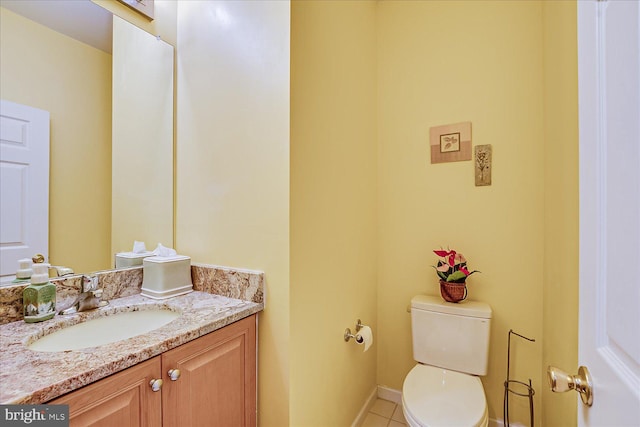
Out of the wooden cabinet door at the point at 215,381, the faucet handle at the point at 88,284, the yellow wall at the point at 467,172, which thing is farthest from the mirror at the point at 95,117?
the yellow wall at the point at 467,172

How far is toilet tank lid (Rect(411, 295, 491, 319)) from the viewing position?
60.4 inches

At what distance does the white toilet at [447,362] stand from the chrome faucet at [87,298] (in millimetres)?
1350

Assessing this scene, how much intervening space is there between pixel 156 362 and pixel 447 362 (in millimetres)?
1453

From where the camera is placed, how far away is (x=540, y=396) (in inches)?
61.5

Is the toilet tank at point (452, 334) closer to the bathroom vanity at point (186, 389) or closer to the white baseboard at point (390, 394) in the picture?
the white baseboard at point (390, 394)

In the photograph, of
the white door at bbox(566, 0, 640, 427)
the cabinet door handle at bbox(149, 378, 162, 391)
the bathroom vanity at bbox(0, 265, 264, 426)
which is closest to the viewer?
the white door at bbox(566, 0, 640, 427)

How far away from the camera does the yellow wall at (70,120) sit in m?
1.03

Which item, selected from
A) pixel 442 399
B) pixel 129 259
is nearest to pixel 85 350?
pixel 129 259

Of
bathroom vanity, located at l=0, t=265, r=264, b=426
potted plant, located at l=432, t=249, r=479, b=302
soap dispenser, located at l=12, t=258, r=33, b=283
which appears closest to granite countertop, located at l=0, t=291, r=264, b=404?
bathroom vanity, located at l=0, t=265, r=264, b=426

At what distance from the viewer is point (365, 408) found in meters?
1.81

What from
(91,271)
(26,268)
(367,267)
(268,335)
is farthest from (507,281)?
(26,268)

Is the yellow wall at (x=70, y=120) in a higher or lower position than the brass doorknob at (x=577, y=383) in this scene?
higher

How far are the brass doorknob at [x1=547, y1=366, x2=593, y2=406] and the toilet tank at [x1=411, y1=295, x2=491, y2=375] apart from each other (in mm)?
1028

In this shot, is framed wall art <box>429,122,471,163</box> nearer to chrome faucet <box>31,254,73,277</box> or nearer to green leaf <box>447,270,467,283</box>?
green leaf <box>447,270,467,283</box>
